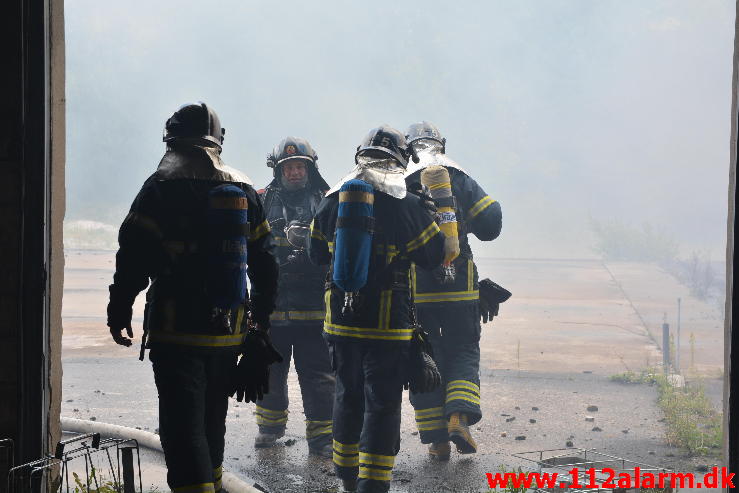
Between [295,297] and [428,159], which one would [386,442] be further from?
[428,159]

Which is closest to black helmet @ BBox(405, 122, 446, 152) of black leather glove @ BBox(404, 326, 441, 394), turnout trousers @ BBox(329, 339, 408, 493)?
black leather glove @ BBox(404, 326, 441, 394)

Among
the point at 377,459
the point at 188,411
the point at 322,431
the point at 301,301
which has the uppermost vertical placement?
the point at 301,301

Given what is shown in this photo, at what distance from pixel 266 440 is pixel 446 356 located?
1.55 m

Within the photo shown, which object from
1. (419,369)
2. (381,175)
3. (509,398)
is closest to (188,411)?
(419,369)

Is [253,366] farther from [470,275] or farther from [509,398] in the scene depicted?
[509,398]

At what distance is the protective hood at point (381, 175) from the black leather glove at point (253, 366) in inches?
46.6

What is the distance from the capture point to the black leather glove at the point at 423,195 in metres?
5.12

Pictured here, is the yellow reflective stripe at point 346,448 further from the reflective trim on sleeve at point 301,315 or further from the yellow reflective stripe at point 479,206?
the yellow reflective stripe at point 479,206

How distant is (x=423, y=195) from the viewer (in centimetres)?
515

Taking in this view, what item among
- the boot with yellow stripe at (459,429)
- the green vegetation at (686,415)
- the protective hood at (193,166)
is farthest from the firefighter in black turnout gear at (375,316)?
the green vegetation at (686,415)

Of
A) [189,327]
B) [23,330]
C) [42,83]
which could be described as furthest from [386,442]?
[42,83]

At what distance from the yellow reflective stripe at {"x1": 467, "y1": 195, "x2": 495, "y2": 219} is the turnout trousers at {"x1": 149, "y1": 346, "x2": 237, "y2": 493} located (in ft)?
8.97

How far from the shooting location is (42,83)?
4504 millimetres

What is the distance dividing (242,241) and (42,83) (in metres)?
1.49
